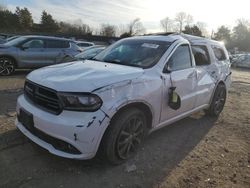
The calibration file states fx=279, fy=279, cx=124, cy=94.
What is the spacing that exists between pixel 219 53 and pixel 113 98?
4155mm

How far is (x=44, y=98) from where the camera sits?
363 cm

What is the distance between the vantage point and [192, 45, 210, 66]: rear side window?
5543mm

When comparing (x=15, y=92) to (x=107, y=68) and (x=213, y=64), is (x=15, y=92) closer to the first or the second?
(x=107, y=68)

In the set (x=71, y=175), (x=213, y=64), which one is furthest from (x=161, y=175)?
(x=213, y=64)

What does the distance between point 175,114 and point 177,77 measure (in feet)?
2.13

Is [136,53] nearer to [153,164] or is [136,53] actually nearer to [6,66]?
[153,164]

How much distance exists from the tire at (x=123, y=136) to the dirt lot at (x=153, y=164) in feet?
0.57

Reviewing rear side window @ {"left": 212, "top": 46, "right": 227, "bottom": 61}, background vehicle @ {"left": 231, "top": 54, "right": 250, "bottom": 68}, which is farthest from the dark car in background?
background vehicle @ {"left": 231, "top": 54, "right": 250, "bottom": 68}

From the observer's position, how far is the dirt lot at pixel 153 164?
3.47 m

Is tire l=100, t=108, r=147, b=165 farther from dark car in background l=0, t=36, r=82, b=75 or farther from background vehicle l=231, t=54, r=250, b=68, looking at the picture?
background vehicle l=231, t=54, r=250, b=68

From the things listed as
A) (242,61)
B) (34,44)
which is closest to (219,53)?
(34,44)

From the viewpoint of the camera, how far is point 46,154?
398cm

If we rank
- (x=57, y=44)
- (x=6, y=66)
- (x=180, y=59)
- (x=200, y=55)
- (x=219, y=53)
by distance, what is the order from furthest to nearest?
(x=57, y=44) → (x=6, y=66) → (x=219, y=53) → (x=200, y=55) → (x=180, y=59)

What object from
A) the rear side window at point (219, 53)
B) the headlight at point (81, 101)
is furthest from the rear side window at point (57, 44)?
the headlight at point (81, 101)
